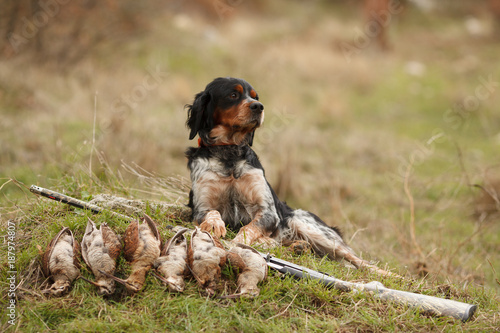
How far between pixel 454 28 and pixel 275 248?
79.4 ft

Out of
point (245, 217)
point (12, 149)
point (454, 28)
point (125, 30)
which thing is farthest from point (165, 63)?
point (454, 28)

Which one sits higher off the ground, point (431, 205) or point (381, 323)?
point (381, 323)

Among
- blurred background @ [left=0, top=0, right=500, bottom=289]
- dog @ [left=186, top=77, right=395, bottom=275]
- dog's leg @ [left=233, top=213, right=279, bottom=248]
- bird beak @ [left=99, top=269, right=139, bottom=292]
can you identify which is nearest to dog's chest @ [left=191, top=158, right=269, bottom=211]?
dog @ [left=186, top=77, right=395, bottom=275]

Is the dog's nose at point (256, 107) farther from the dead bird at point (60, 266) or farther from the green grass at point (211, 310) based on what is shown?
the dead bird at point (60, 266)

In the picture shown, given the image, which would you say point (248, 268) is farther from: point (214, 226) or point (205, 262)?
point (214, 226)

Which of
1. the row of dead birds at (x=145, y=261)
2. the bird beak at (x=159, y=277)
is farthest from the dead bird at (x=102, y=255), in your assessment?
the bird beak at (x=159, y=277)

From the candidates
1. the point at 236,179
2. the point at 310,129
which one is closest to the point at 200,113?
the point at 236,179

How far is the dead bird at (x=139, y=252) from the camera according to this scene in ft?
8.92

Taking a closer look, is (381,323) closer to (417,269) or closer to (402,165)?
(417,269)

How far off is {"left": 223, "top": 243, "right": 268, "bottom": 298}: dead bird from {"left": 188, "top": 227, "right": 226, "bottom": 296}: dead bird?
11cm

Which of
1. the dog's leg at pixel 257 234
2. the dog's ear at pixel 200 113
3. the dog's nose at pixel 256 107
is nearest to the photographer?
the dog's leg at pixel 257 234

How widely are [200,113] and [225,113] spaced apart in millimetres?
216

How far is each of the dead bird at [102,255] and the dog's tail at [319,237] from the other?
1573mm

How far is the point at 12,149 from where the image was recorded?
285 inches
